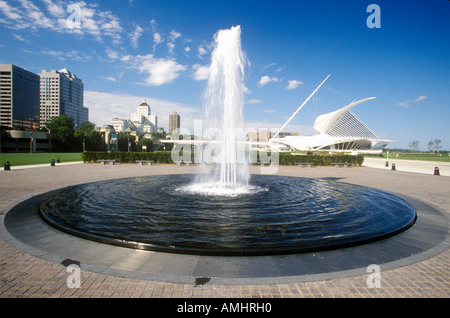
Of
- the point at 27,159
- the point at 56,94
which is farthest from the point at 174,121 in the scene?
the point at 27,159

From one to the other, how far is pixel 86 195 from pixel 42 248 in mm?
5479

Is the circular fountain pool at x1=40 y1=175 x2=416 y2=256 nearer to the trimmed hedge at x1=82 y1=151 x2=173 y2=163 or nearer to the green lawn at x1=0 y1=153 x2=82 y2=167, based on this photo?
the trimmed hedge at x1=82 y1=151 x2=173 y2=163

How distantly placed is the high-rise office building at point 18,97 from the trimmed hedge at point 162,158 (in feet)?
312

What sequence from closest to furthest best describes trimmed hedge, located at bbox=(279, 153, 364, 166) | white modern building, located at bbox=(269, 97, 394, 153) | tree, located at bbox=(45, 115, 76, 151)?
trimmed hedge, located at bbox=(279, 153, 364, 166), tree, located at bbox=(45, 115, 76, 151), white modern building, located at bbox=(269, 97, 394, 153)

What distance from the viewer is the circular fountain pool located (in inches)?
195

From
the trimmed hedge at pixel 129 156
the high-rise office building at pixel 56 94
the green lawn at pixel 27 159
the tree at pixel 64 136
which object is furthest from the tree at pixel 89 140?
the high-rise office building at pixel 56 94

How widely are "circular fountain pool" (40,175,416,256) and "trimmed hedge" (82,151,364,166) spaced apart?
59.7 ft

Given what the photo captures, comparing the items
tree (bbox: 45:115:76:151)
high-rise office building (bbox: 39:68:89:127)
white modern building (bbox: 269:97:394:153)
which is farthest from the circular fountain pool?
high-rise office building (bbox: 39:68:89:127)

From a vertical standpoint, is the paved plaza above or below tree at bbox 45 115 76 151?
below

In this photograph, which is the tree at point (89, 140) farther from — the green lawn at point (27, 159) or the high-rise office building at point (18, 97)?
the high-rise office building at point (18, 97)

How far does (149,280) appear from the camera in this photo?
3.57m

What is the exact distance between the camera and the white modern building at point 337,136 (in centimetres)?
7825

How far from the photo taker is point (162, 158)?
94.3ft
